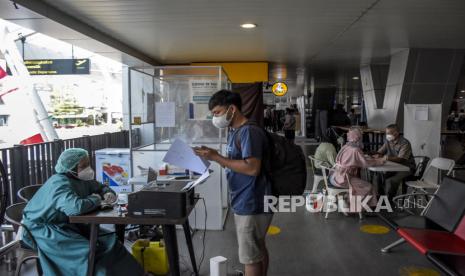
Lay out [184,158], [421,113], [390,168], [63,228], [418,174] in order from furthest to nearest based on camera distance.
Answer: [421,113] → [418,174] → [390,168] → [184,158] → [63,228]

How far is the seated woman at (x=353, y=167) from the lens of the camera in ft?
15.3

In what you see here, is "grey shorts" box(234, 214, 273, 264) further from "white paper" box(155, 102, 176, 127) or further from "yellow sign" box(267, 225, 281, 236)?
"white paper" box(155, 102, 176, 127)

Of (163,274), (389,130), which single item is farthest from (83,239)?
(389,130)

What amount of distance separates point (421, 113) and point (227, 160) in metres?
5.62

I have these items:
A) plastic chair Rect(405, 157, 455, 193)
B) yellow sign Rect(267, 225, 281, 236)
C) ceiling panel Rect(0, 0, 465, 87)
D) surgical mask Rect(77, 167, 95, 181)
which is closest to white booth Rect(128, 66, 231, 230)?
yellow sign Rect(267, 225, 281, 236)

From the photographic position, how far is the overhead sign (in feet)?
21.5

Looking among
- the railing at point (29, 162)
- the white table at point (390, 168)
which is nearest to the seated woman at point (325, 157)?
the white table at point (390, 168)

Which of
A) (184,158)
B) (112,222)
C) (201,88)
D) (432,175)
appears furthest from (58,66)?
A: (432,175)

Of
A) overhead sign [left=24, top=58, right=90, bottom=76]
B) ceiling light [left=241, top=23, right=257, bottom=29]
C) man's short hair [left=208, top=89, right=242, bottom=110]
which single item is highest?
ceiling light [left=241, top=23, right=257, bottom=29]

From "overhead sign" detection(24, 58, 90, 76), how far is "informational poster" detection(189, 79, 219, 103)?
276 cm

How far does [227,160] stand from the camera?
7.41 ft

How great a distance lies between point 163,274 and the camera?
317 centimetres

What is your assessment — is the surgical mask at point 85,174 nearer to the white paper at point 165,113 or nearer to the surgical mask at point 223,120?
the surgical mask at point 223,120

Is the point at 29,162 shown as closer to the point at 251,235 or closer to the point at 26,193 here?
the point at 26,193
